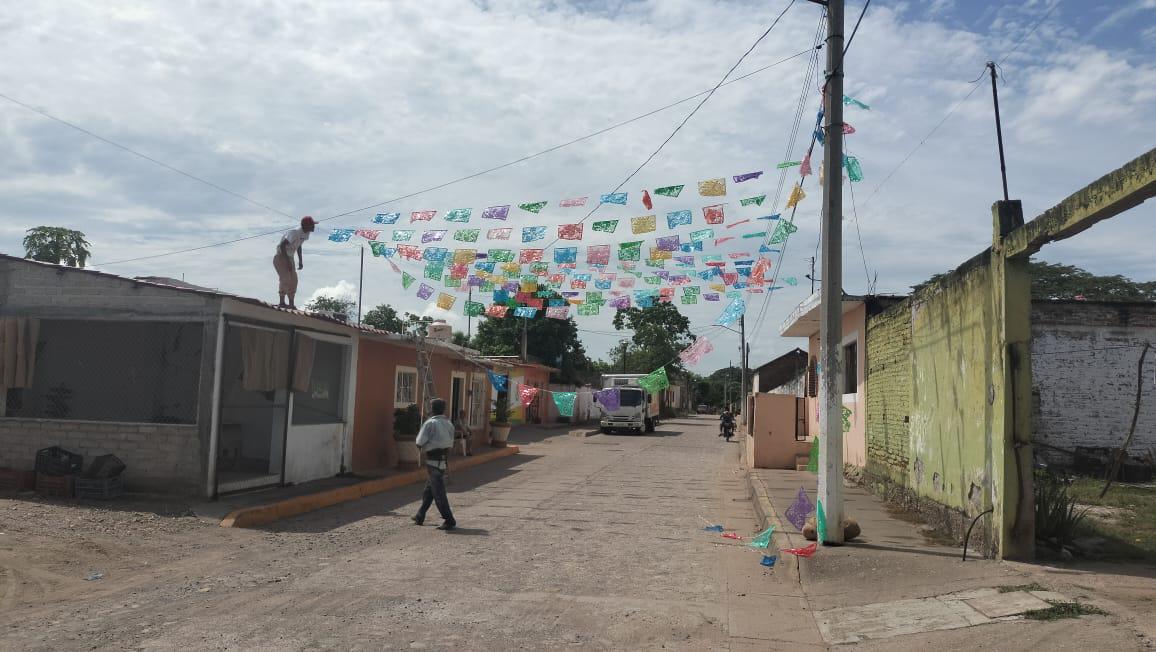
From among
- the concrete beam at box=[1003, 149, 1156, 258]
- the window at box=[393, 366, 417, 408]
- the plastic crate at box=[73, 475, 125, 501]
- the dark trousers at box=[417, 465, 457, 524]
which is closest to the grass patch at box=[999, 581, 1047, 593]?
the concrete beam at box=[1003, 149, 1156, 258]

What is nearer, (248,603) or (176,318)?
(248,603)

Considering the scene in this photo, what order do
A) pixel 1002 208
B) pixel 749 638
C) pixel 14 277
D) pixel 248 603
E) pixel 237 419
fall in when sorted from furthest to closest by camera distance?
pixel 237 419 → pixel 14 277 → pixel 1002 208 → pixel 248 603 → pixel 749 638

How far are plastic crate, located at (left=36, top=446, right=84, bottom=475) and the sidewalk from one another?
936 centimetres

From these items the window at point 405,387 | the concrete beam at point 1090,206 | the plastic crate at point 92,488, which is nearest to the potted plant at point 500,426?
the window at point 405,387

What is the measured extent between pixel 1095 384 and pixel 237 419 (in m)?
16.8

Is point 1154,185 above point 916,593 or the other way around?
above

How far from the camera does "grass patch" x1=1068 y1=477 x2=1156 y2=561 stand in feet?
25.6

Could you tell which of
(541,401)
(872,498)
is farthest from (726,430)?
(872,498)

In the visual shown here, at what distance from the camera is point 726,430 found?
3597 centimetres

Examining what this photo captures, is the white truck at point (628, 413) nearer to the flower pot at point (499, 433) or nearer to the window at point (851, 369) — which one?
the flower pot at point (499, 433)

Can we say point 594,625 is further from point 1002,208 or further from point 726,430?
point 726,430

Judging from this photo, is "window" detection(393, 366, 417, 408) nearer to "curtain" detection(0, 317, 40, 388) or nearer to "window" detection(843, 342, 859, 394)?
"curtain" detection(0, 317, 40, 388)

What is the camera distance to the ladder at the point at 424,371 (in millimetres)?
17516

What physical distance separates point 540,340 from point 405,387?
28956mm
